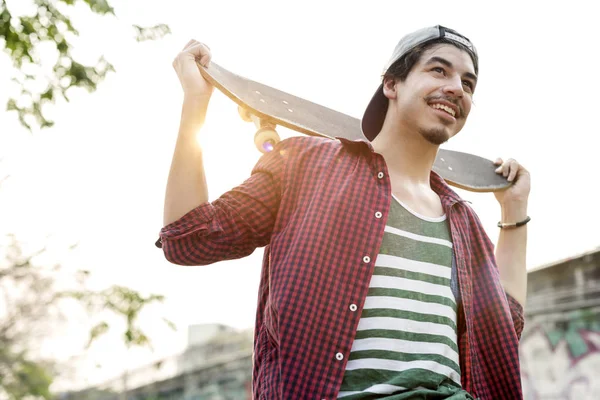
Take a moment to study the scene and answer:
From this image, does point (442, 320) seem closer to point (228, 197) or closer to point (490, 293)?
point (490, 293)

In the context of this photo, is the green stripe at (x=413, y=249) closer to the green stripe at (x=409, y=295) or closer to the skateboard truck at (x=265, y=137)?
the green stripe at (x=409, y=295)

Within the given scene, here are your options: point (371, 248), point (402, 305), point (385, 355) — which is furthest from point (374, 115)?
point (385, 355)

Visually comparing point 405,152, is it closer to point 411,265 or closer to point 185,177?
point 411,265

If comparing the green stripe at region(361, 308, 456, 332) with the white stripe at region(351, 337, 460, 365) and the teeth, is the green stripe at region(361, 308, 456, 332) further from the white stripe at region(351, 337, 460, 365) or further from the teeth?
the teeth

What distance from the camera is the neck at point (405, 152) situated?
1.85 m

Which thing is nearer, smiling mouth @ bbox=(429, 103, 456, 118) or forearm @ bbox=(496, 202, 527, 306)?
smiling mouth @ bbox=(429, 103, 456, 118)

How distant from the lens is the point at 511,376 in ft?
5.63

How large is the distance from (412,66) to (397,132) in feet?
0.65

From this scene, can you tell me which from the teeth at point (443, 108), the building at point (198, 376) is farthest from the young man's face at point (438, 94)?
the building at point (198, 376)

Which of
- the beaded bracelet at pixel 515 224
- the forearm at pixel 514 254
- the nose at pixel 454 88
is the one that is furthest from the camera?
the beaded bracelet at pixel 515 224

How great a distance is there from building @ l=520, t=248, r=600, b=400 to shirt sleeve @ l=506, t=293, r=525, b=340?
561 centimetres

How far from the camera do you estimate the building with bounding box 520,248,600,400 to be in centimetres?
707

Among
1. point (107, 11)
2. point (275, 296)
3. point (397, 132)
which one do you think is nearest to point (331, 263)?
point (275, 296)

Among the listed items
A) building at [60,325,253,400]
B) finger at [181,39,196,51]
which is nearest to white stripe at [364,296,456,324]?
finger at [181,39,196,51]
